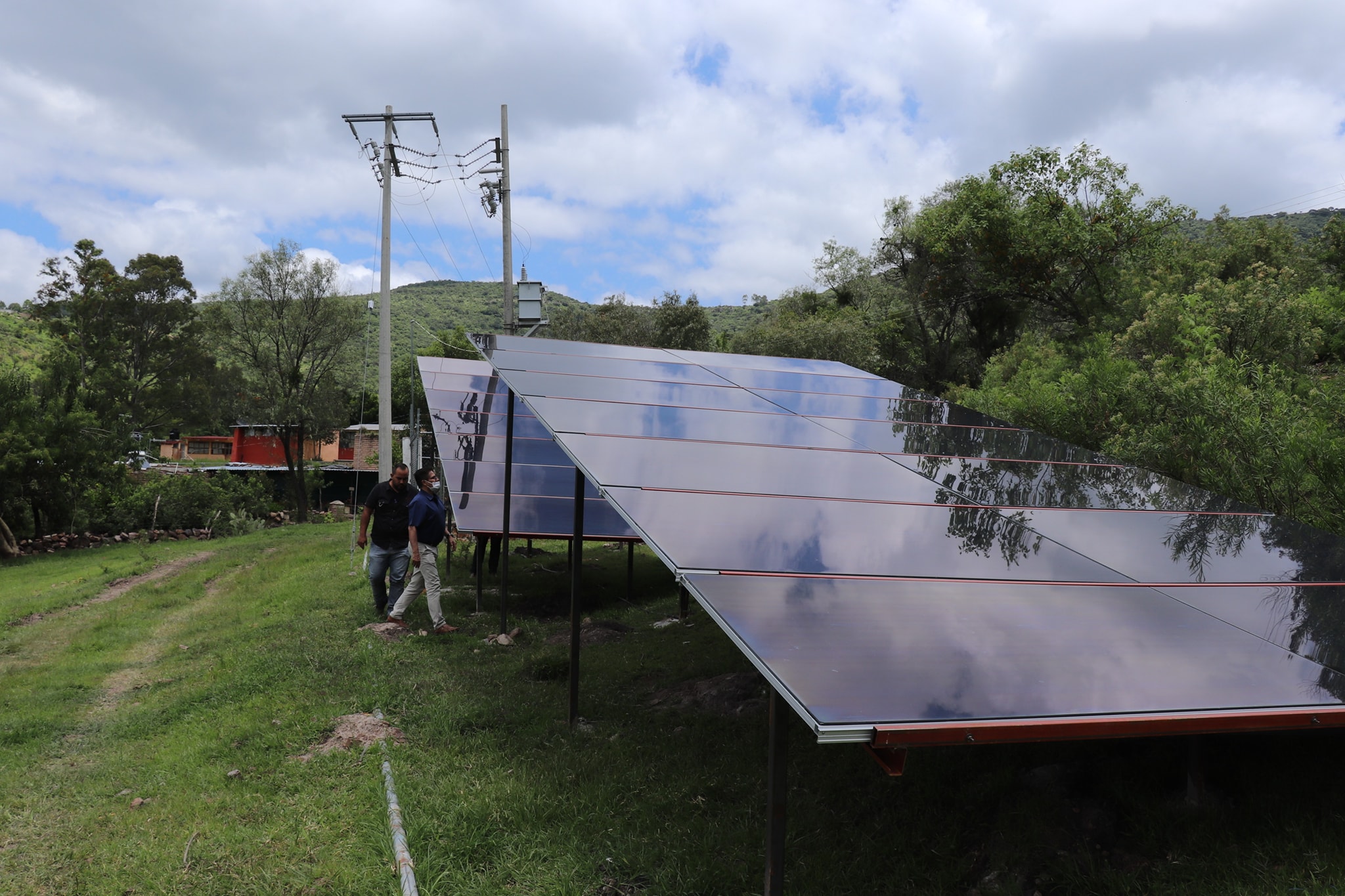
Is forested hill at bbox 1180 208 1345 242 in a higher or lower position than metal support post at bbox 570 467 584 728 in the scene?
higher

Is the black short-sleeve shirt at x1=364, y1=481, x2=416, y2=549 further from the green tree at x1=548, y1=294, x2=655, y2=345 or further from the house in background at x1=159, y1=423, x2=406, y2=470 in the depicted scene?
the house in background at x1=159, y1=423, x2=406, y2=470

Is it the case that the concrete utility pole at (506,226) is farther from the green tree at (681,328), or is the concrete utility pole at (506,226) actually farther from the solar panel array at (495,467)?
the green tree at (681,328)

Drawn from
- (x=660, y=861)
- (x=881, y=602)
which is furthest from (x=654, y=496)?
(x=660, y=861)

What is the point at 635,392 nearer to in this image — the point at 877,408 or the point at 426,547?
the point at 877,408

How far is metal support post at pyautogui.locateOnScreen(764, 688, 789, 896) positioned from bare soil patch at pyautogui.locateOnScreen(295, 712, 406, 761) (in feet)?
12.9

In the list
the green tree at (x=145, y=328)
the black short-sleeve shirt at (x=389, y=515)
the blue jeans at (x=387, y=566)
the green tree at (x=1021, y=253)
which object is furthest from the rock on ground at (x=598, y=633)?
the green tree at (x=145, y=328)

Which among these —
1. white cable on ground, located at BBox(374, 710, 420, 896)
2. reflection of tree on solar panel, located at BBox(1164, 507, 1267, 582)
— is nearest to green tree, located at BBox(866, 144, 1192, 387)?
reflection of tree on solar panel, located at BBox(1164, 507, 1267, 582)

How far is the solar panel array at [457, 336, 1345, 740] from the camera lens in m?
3.19

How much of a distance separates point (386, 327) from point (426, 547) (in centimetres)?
1094

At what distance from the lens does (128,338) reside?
38688 mm

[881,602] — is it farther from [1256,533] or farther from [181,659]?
[181,659]

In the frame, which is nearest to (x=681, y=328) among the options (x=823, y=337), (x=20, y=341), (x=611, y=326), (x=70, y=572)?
(x=611, y=326)

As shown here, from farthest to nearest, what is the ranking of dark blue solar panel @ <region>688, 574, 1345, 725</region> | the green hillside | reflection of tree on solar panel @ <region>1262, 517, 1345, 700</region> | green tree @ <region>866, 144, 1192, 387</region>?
the green hillside, green tree @ <region>866, 144, 1192, 387</region>, reflection of tree on solar panel @ <region>1262, 517, 1345, 700</region>, dark blue solar panel @ <region>688, 574, 1345, 725</region>

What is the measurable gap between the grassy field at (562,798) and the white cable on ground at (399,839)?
0.08 m
